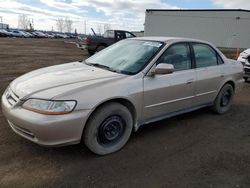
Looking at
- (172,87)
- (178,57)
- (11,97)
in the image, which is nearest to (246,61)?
(178,57)

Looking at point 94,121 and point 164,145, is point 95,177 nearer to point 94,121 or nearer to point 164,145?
point 94,121

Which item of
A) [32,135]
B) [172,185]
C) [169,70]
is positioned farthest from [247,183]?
[32,135]

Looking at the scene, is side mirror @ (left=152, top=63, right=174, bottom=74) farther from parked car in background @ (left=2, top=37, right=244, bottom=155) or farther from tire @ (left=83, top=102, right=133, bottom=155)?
tire @ (left=83, top=102, right=133, bottom=155)

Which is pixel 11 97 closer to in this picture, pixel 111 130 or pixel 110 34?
pixel 111 130

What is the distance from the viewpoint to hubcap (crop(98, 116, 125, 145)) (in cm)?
351

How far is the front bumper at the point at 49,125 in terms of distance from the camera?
9.86 feet

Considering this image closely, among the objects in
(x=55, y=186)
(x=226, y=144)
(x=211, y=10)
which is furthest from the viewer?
(x=211, y=10)

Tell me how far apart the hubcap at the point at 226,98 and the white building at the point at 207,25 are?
29846 mm

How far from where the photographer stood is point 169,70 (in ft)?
12.4

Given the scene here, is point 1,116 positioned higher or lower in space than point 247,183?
higher

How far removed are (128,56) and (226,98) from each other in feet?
8.70

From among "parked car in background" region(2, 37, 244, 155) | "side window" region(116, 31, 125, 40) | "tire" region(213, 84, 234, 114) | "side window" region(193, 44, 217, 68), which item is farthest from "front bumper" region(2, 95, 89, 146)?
"side window" region(116, 31, 125, 40)

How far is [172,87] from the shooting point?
4180 mm

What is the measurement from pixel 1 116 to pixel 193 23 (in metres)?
33.2
